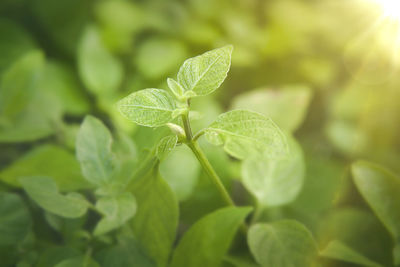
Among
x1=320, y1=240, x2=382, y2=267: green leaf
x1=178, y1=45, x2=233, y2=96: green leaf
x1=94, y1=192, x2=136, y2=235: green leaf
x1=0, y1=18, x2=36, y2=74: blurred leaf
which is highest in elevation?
x1=0, y1=18, x2=36, y2=74: blurred leaf

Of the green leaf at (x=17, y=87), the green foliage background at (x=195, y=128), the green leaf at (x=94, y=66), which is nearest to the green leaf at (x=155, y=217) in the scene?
the green foliage background at (x=195, y=128)

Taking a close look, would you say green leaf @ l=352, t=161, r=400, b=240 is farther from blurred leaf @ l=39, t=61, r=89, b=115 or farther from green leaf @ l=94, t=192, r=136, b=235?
blurred leaf @ l=39, t=61, r=89, b=115

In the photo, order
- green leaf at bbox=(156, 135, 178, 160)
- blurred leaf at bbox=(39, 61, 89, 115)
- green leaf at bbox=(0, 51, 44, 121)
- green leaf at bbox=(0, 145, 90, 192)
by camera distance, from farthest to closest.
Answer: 1. blurred leaf at bbox=(39, 61, 89, 115)
2. green leaf at bbox=(0, 51, 44, 121)
3. green leaf at bbox=(0, 145, 90, 192)
4. green leaf at bbox=(156, 135, 178, 160)

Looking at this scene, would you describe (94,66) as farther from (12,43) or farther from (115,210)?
(115,210)

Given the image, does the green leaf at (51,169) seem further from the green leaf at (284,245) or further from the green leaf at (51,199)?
the green leaf at (284,245)

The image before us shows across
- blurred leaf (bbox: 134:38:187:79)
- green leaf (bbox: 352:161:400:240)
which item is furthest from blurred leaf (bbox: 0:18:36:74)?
green leaf (bbox: 352:161:400:240)

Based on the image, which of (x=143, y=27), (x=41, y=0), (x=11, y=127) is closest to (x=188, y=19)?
(x=143, y=27)

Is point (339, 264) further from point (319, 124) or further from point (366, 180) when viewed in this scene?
point (319, 124)

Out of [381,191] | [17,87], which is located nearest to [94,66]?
[17,87]
